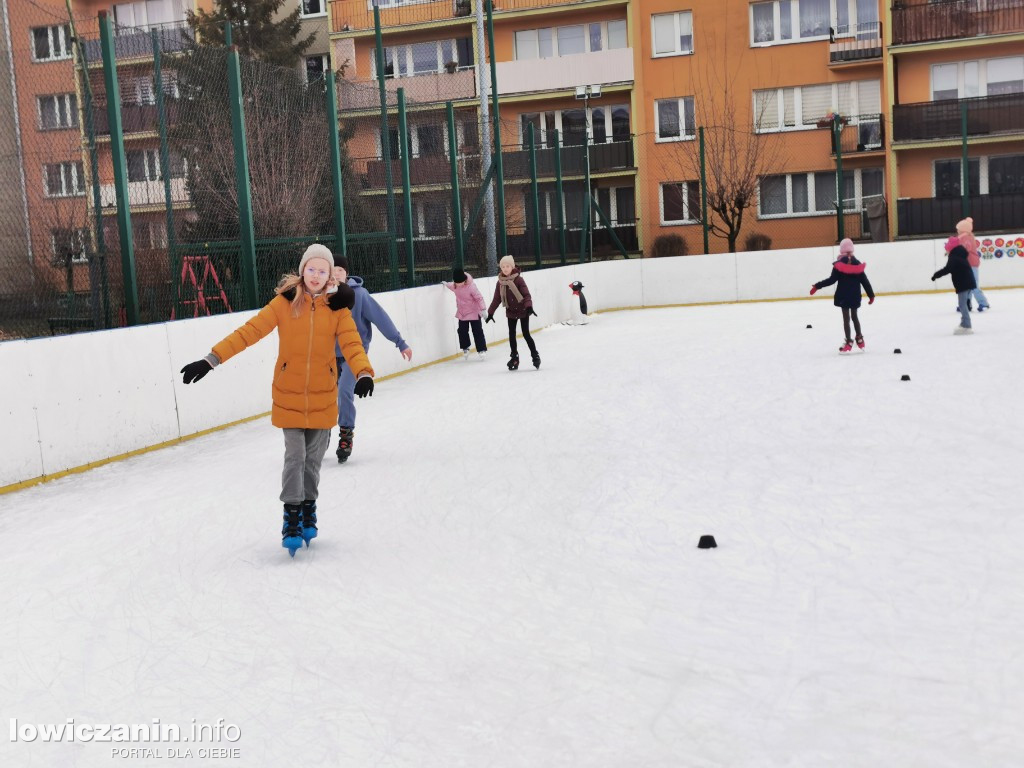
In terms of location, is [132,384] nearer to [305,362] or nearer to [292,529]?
[305,362]

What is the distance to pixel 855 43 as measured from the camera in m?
36.0

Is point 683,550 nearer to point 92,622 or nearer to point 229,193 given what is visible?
point 92,622

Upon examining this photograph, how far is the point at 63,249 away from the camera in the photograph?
31.4 ft

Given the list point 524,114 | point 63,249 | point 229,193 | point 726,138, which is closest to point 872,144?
point 726,138

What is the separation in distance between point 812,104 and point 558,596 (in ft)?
112

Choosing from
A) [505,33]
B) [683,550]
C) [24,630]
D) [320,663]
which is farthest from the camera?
[505,33]

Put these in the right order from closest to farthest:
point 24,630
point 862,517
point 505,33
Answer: point 24,630 → point 862,517 → point 505,33

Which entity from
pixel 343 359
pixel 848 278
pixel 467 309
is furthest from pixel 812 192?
pixel 343 359

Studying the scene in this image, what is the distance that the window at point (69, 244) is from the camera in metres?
9.30

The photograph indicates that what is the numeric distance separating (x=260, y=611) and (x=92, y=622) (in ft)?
2.22

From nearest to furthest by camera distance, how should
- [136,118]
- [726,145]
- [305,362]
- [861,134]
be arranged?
1. [305,362]
2. [136,118]
3. [726,145]
4. [861,134]

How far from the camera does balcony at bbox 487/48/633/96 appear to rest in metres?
38.3

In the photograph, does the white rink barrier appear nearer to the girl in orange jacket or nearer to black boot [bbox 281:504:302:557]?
the girl in orange jacket

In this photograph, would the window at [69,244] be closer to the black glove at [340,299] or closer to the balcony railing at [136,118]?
the balcony railing at [136,118]
